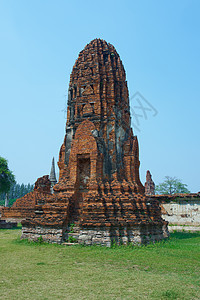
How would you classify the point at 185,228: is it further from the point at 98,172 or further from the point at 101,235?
the point at 101,235

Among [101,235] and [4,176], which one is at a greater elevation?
[4,176]

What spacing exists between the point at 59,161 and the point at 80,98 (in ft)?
10.9

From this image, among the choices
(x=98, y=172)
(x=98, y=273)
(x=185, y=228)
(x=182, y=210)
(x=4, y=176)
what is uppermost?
(x=4, y=176)

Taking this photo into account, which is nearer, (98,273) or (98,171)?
(98,273)

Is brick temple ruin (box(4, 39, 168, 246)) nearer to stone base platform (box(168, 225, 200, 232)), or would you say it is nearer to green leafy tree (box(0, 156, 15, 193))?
stone base platform (box(168, 225, 200, 232))

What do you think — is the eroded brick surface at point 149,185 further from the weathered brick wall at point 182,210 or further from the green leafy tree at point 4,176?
the green leafy tree at point 4,176

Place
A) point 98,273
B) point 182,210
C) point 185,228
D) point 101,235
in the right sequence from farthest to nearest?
point 182,210 < point 185,228 < point 101,235 < point 98,273

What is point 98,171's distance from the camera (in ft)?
33.8

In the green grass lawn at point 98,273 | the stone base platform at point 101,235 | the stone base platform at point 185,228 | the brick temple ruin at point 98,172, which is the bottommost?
the stone base platform at point 185,228

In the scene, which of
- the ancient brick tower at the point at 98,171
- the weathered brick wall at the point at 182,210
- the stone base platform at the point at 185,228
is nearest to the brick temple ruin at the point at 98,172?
the ancient brick tower at the point at 98,171

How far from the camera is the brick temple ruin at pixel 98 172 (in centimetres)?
889

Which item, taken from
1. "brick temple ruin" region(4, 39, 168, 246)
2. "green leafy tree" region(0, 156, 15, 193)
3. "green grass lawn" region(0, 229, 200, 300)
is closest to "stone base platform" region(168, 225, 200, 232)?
"brick temple ruin" region(4, 39, 168, 246)

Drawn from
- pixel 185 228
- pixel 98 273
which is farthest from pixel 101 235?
pixel 185 228

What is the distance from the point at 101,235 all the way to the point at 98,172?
2750 mm
